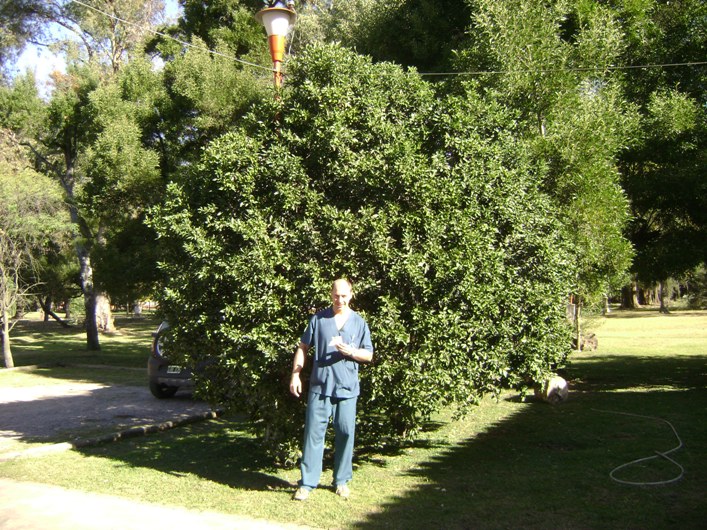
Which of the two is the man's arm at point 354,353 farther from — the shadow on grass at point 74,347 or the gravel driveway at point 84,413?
the shadow on grass at point 74,347

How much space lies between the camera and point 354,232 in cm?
626

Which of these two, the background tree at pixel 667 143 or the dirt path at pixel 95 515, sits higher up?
the background tree at pixel 667 143

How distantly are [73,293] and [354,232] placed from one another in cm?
2915

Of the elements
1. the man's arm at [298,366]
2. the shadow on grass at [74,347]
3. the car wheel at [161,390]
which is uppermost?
the man's arm at [298,366]

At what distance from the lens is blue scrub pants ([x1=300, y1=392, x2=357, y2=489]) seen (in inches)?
225

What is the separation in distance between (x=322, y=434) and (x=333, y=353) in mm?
732

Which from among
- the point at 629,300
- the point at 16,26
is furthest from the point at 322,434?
the point at 629,300

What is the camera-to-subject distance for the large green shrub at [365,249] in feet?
20.3

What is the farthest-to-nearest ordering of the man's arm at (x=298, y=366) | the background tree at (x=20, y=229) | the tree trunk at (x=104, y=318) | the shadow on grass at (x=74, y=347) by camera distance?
the tree trunk at (x=104, y=318) < the shadow on grass at (x=74, y=347) < the background tree at (x=20, y=229) < the man's arm at (x=298, y=366)

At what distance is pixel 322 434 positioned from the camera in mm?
5773

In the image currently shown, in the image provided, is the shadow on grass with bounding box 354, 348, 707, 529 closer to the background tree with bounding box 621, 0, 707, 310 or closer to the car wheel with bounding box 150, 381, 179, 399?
the background tree with bounding box 621, 0, 707, 310

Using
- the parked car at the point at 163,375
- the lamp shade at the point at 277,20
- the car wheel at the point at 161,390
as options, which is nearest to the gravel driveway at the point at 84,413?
the car wheel at the point at 161,390

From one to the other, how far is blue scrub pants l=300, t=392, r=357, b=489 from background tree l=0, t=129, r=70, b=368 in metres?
14.4

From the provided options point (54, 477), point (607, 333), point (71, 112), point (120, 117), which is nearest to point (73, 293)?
point (71, 112)
